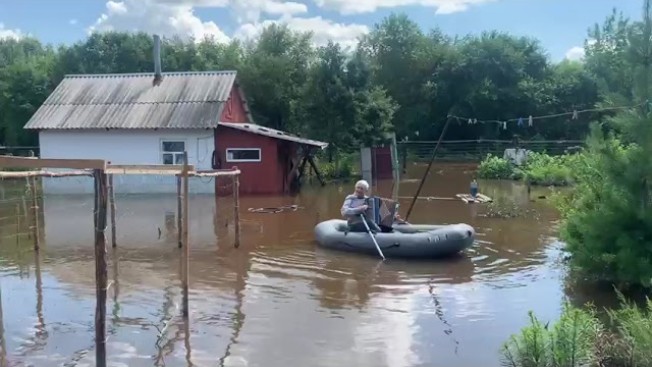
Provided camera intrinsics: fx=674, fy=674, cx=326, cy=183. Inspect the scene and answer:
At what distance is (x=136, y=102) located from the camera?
80.4 ft

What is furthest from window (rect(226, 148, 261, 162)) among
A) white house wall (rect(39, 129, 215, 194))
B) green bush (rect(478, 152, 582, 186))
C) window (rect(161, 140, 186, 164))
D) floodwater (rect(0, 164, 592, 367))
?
green bush (rect(478, 152, 582, 186))

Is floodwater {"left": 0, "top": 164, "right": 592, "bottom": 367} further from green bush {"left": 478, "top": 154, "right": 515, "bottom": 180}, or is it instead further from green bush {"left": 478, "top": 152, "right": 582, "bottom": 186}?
green bush {"left": 478, "top": 154, "right": 515, "bottom": 180}

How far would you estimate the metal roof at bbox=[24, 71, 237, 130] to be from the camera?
23328 millimetres

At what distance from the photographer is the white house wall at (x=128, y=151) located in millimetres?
23344

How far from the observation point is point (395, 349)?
719 cm

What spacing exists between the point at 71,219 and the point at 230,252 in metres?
6.78

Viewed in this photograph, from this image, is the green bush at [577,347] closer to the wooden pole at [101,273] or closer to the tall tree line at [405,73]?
the wooden pole at [101,273]

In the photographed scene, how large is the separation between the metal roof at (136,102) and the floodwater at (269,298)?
7697 millimetres

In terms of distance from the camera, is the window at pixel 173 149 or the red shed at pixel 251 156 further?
the window at pixel 173 149

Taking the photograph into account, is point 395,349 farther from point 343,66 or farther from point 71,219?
point 343,66

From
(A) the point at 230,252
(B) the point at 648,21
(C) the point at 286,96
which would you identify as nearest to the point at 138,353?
(A) the point at 230,252

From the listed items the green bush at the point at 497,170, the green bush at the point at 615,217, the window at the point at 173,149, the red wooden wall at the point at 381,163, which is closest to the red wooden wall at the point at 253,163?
the window at the point at 173,149

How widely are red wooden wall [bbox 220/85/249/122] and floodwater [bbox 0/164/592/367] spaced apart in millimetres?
9511

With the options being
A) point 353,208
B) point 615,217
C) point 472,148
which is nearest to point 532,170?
point 472,148
